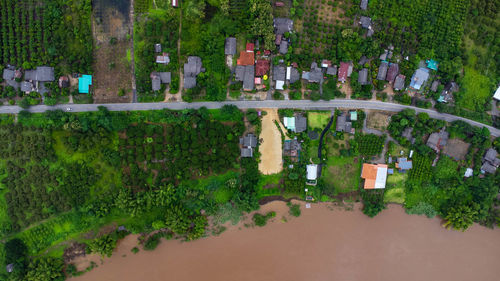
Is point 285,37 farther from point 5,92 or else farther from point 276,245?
point 5,92

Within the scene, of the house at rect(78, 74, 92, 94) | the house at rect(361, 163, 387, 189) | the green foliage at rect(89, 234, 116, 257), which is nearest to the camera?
the green foliage at rect(89, 234, 116, 257)

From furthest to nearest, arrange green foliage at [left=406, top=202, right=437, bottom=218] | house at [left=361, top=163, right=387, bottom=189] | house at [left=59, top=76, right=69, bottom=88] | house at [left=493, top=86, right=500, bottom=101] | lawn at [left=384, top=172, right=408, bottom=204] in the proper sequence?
1. house at [left=493, top=86, right=500, bottom=101]
2. lawn at [left=384, top=172, right=408, bottom=204]
3. green foliage at [left=406, top=202, right=437, bottom=218]
4. house at [left=361, top=163, right=387, bottom=189]
5. house at [left=59, top=76, right=69, bottom=88]

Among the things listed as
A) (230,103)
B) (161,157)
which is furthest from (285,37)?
(161,157)

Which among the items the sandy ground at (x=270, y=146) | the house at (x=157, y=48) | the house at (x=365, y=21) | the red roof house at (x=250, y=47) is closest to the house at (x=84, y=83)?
the house at (x=157, y=48)

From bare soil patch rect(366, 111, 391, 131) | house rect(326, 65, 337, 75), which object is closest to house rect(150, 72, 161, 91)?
house rect(326, 65, 337, 75)

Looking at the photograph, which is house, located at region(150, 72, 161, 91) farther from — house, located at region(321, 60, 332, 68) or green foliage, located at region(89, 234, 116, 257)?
house, located at region(321, 60, 332, 68)
